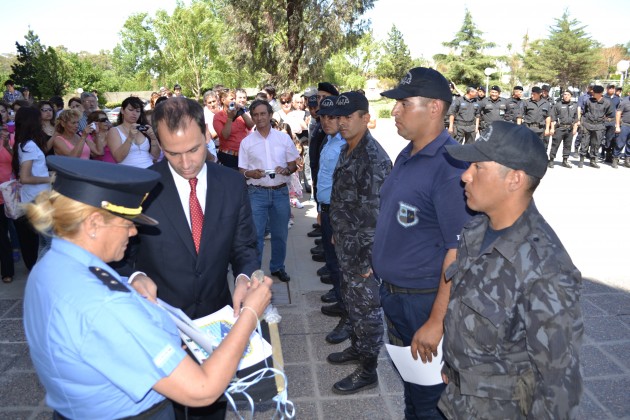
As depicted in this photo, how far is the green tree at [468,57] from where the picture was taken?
45594mm

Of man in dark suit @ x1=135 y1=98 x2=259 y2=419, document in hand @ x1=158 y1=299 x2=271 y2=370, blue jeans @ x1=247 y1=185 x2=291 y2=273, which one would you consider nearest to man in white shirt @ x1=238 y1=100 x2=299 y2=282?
blue jeans @ x1=247 y1=185 x2=291 y2=273

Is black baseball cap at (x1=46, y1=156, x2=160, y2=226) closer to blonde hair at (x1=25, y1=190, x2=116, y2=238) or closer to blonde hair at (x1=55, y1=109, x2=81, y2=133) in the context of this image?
blonde hair at (x1=25, y1=190, x2=116, y2=238)

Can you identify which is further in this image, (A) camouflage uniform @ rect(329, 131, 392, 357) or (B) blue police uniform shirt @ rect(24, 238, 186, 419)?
(A) camouflage uniform @ rect(329, 131, 392, 357)

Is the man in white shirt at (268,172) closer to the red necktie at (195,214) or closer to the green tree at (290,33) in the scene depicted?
the red necktie at (195,214)

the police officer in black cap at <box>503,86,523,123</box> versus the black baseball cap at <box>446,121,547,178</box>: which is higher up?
the black baseball cap at <box>446,121,547,178</box>

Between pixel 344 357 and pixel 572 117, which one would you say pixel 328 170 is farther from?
pixel 572 117

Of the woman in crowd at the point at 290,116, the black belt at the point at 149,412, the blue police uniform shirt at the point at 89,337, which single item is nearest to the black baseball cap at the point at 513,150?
the blue police uniform shirt at the point at 89,337

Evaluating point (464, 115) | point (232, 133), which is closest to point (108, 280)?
point (232, 133)

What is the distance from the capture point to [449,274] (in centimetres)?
218

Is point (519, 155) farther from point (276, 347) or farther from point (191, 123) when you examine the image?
point (191, 123)

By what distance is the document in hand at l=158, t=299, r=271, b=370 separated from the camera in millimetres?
1783

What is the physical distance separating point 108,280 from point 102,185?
0.30 meters

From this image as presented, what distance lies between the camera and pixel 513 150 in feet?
6.27

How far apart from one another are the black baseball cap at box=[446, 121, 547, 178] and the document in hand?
3.82ft
